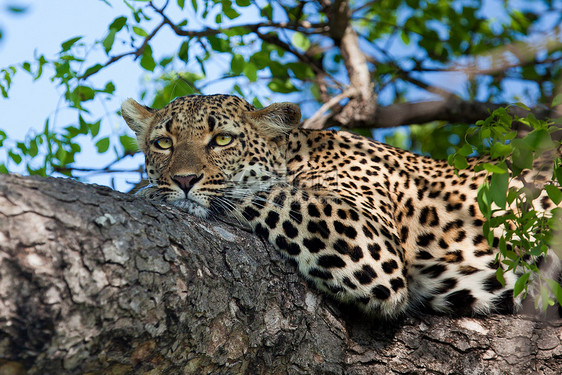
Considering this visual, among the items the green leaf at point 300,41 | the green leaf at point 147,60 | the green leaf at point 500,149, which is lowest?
the green leaf at point 500,149

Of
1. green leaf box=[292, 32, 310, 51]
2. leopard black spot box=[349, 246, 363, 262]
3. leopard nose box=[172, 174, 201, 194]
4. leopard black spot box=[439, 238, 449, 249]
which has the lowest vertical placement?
leopard black spot box=[349, 246, 363, 262]

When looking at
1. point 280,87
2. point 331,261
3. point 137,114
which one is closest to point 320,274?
point 331,261

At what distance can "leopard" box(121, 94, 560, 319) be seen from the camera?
5.53 meters

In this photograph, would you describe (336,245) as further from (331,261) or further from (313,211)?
(313,211)

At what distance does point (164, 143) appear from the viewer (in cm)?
673

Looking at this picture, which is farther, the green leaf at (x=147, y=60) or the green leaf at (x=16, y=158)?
the green leaf at (x=16, y=158)

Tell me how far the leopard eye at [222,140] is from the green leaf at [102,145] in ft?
5.98

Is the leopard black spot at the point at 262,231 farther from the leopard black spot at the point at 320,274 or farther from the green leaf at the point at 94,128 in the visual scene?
the green leaf at the point at 94,128

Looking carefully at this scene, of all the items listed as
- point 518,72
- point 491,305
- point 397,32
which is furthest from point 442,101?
point 491,305

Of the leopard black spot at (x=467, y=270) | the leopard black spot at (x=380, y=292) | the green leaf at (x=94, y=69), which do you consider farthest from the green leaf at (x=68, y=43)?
the leopard black spot at (x=467, y=270)

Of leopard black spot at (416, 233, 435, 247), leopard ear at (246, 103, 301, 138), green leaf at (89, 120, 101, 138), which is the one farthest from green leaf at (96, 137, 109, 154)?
leopard black spot at (416, 233, 435, 247)

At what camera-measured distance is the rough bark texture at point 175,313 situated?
11.5 feet

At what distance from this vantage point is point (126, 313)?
3.82 m

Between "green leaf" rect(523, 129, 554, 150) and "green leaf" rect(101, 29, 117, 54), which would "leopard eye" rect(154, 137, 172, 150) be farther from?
"green leaf" rect(523, 129, 554, 150)
